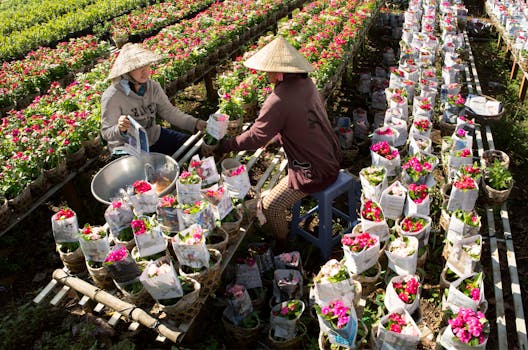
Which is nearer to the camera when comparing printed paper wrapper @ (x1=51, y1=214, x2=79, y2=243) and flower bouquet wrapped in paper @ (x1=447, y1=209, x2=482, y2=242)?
printed paper wrapper @ (x1=51, y1=214, x2=79, y2=243)

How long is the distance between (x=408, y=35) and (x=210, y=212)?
22.3ft

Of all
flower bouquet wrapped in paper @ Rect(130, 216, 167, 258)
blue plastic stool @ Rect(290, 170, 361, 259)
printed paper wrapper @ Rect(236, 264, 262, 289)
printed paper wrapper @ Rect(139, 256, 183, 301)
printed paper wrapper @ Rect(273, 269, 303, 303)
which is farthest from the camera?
blue plastic stool @ Rect(290, 170, 361, 259)

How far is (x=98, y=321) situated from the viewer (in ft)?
11.8

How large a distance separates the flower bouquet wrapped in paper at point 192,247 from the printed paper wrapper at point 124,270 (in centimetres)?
34

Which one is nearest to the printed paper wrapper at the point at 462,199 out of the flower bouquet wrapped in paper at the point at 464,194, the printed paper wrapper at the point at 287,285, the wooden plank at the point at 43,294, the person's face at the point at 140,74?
the flower bouquet wrapped in paper at the point at 464,194

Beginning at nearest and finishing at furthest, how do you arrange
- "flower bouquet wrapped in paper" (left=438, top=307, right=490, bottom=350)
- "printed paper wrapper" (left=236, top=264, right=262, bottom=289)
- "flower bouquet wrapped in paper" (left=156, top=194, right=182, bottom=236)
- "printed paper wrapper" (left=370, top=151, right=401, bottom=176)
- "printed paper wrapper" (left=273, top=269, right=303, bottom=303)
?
"flower bouquet wrapped in paper" (left=438, top=307, right=490, bottom=350)
"flower bouquet wrapped in paper" (left=156, top=194, right=182, bottom=236)
"printed paper wrapper" (left=273, top=269, right=303, bottom=303)
"printed paper wrapper" (left=236, top=264, right=262, bottom=289)
"printed paper wrapper" (left=370, top=151, right=401, bottom=176)

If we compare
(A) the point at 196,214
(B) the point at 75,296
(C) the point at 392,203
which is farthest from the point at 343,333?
(B) the point at 75,296

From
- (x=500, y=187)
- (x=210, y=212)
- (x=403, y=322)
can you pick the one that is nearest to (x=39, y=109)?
(x=210, y=212)

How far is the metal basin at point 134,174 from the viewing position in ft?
12.1

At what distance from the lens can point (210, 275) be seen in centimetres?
306

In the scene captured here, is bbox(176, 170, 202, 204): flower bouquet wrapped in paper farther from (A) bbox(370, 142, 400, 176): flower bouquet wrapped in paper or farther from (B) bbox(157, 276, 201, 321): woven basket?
(A) bbox(370, 142, 400, 176): flower bouquet wrapped in paper

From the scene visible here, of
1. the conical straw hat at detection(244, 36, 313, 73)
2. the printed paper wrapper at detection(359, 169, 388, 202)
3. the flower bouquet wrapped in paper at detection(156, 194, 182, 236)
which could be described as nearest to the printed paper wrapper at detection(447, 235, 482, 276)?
the printed paper wrapper at detection(359, 169, 388, 202)

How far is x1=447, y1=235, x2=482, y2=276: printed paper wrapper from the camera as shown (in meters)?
3.23

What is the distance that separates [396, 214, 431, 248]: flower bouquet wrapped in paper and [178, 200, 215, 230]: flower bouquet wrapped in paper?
5.39 ft
